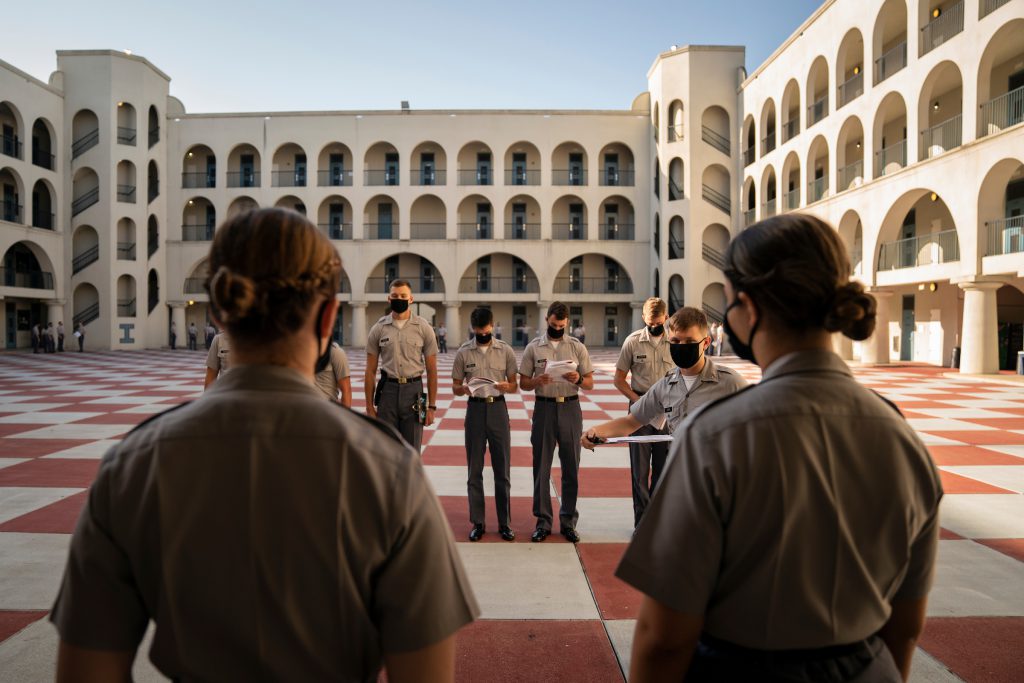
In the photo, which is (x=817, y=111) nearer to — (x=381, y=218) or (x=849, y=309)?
(x=381, y=218)

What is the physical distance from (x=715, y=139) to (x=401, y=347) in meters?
34.2

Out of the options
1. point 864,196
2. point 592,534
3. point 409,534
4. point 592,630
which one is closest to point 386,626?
point 409,534

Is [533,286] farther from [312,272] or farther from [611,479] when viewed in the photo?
[312,272]

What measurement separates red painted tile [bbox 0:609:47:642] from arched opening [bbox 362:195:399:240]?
3913 centimetres

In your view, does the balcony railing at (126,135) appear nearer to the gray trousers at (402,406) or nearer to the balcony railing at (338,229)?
the balcony railing at (338,229)

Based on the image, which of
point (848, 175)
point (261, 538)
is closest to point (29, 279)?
point (848, 175)

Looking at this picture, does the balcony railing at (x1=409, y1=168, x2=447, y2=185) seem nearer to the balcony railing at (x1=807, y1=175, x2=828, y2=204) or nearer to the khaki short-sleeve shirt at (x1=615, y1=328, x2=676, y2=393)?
the balcony railing at (x1=807, y1=175, x2=828, y2=204)

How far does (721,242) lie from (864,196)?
1232 centimetres

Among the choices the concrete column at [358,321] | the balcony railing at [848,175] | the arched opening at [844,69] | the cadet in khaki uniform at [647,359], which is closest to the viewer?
the cadet in khaki uniform at [647,359]

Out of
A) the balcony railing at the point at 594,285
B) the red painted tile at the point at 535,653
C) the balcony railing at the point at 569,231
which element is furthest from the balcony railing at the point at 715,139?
→ the red painted tile at the point at 535,653

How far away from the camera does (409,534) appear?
1.23m

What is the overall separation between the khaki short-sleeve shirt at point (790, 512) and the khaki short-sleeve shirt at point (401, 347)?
15.9ft

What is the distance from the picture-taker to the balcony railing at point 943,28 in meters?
20.2

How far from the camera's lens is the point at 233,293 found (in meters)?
1.23
